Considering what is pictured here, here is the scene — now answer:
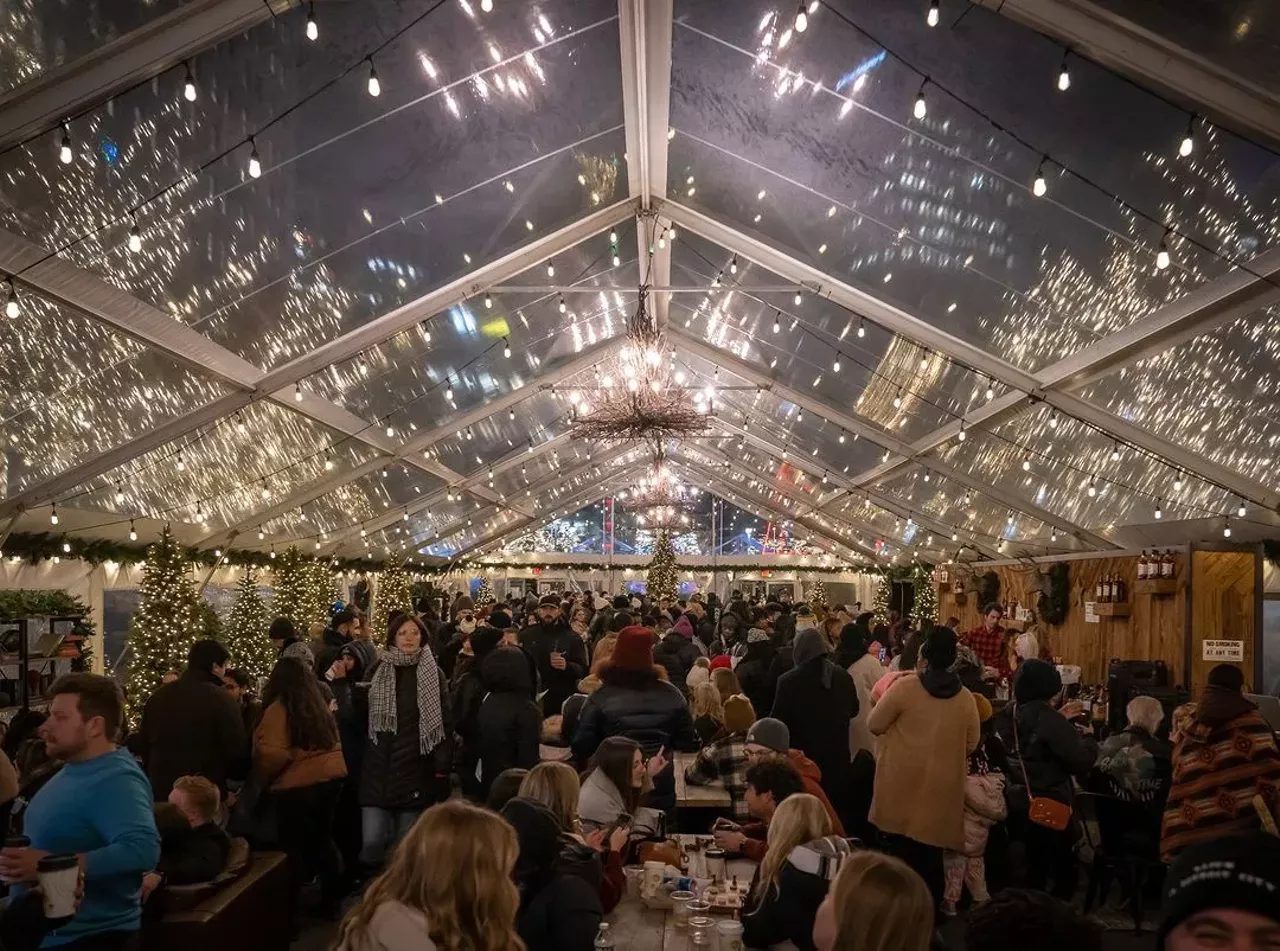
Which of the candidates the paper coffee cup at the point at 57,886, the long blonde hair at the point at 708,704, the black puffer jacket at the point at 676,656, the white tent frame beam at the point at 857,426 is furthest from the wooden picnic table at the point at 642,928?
the white tent frame beam at the point at 857,426

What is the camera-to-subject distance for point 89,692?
10.8ft

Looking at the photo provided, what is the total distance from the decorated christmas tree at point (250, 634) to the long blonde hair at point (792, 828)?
11475mm

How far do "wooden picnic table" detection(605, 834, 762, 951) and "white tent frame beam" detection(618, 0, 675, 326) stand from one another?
16.7ft

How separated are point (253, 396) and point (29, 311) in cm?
306

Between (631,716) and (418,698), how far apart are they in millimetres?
1174

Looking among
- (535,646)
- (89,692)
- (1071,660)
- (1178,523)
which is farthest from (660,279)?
(89,692)

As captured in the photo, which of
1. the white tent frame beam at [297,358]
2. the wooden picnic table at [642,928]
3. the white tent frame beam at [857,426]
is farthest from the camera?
the white tent frame beam at [857,426]

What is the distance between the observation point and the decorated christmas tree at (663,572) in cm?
2769

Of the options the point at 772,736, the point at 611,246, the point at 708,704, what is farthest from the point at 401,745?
the point at 611,246

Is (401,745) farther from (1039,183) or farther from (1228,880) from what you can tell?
(1228,880)

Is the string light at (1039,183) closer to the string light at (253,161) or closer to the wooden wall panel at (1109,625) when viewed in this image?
the string light at (253,161)

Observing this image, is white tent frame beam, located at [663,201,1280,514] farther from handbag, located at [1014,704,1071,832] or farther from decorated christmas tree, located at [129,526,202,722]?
decorated christmas tree, located at [129,526,202,722]

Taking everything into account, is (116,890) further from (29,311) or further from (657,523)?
(657,523)

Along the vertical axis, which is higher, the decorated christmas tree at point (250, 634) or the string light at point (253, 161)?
the string light at point (253, 161)
